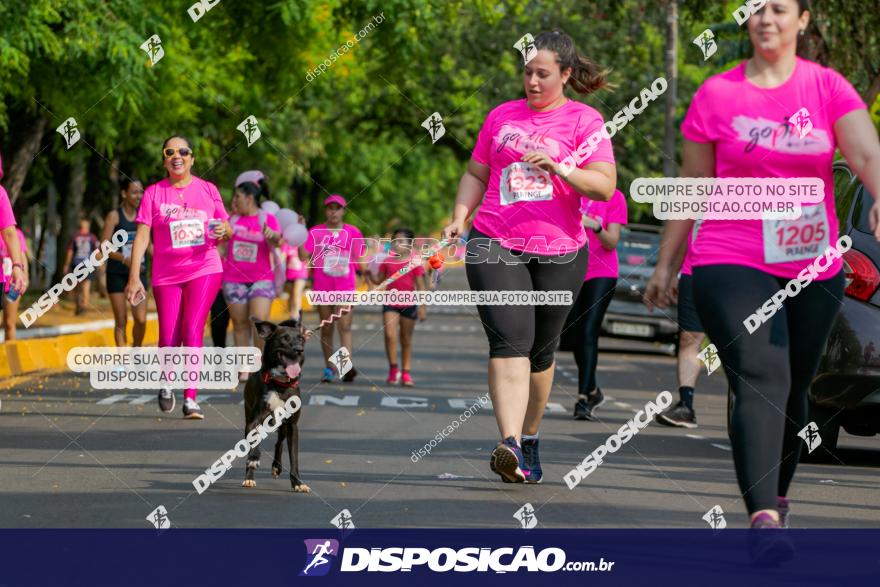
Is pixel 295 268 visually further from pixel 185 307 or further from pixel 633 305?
pixel 633 305

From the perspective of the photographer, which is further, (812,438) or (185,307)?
(185,307)

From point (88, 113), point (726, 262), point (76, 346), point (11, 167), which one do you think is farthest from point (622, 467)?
point (11, 167)

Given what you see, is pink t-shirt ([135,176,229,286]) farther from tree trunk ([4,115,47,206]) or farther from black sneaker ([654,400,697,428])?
tree trunk ([4,115,47,206])

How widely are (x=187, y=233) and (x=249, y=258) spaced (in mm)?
2555

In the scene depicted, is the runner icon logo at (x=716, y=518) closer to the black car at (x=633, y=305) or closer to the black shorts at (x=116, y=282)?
the black shorts at (x=116, y=282)

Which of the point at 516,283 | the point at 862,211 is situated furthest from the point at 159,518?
the point at 862,211

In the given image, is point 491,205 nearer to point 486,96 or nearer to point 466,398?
Answer: point 466,398

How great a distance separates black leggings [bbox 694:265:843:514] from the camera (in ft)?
18.9

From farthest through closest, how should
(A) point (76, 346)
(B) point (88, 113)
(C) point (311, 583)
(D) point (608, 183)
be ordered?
(B) point (88, 113) → (A) point (76, 346) → (D) point (608, 183) → (C) point (311, 583)

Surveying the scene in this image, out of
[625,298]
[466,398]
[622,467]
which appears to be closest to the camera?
[622,467]

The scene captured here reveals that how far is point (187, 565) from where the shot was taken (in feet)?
19.8

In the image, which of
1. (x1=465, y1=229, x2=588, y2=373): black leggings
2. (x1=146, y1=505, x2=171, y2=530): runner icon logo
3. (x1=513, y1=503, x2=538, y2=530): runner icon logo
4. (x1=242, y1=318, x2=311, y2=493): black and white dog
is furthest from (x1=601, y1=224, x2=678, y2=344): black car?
(x1=146, y1=505, x2=171, y2=530): runner icon logo

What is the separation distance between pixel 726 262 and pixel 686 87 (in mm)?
43681

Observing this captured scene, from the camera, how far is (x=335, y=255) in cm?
1673
